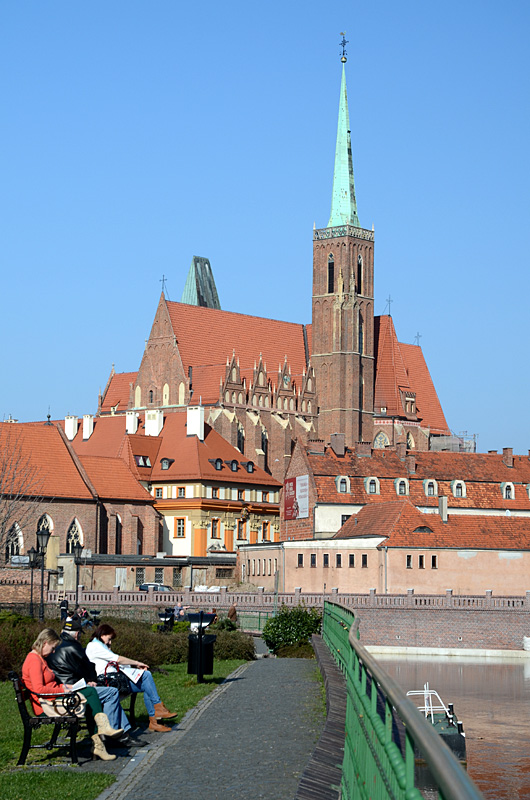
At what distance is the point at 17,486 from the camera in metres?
77.3

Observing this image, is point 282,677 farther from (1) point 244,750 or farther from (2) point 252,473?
(2) point 252,473

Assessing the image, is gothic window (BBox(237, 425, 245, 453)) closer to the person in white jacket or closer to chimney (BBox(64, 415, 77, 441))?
chimney (BBox(64, 415, 77, 441))

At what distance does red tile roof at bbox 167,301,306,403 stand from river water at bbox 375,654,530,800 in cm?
5806

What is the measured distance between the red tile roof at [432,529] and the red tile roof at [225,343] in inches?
1637

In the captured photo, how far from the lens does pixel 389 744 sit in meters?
5.64

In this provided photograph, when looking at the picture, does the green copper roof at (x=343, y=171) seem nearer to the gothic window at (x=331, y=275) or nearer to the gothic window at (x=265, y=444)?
the gothic window at (x=331, y=275)

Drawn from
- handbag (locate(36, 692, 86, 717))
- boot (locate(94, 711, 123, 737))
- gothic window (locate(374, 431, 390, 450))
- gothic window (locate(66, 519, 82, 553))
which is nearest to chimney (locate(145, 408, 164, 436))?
gothic window (locate(66, 519, 82, 553))

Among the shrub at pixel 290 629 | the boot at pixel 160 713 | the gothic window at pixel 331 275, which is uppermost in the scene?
the gothic window at pixel 331 275

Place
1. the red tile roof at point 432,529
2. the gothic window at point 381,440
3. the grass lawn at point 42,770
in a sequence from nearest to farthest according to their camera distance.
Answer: the grass lawn at point 42,770
the red tile roof at point 432,529
the gothic window at point 381,440

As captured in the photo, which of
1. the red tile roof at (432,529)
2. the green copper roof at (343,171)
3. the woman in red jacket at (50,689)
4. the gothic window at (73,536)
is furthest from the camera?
the green copper roof at (343,171)

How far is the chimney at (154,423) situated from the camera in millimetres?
97688

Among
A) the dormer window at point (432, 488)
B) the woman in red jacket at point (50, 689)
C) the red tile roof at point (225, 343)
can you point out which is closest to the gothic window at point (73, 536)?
the dormer window at point (432, 488)

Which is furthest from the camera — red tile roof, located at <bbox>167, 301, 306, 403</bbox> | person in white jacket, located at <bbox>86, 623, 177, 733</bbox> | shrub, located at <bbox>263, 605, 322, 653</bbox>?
red tile roof, located at <bbox>167, 301, 306, 403</bbox>

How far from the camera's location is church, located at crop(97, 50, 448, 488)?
4496 inches
